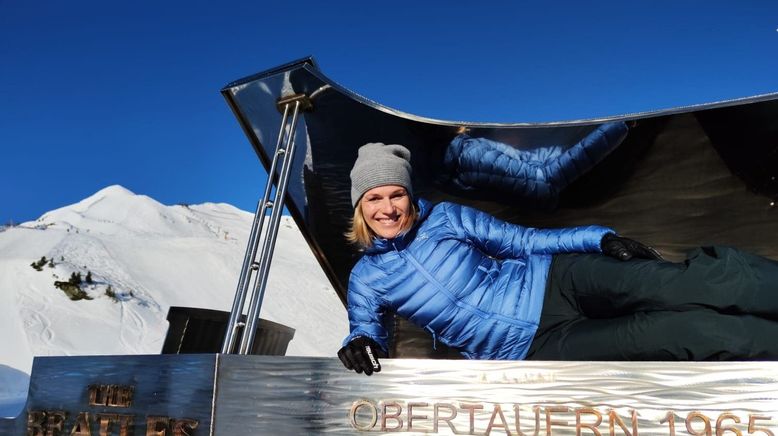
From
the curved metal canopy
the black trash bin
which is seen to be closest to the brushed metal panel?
the curved metal canopy

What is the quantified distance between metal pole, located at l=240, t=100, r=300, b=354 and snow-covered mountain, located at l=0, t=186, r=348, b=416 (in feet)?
33.2

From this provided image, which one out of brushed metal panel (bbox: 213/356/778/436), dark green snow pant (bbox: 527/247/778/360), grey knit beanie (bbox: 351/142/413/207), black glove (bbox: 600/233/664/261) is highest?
grey knit beanie (bbox: 351/142/413/207)

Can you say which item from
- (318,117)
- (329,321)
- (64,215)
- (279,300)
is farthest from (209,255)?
(318,117)

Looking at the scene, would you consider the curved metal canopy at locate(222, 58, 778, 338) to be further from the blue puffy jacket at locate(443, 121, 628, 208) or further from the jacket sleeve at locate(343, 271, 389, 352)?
the jacket sleeve at locate(343, 271, 389, 352)

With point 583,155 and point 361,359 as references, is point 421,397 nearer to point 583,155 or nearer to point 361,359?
point 361,359

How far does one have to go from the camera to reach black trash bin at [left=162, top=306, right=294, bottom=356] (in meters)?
4.64

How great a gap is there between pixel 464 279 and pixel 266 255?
942 mm

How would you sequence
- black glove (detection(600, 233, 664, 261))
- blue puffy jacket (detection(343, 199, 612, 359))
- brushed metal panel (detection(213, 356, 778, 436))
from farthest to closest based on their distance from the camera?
1. blue puffy jacket (detection(343, 199, 612, 359))
2. black glove (detection(600, 233, 664, 261))
3. brushed metal panel (detection(213, 356, 778, 436))

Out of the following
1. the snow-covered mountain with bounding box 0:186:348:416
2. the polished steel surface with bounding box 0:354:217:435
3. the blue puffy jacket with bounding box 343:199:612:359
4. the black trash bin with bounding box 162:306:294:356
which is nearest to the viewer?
the polished steel surface with bounding box 0:354:217:435

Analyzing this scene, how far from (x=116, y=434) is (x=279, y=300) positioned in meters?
24.9

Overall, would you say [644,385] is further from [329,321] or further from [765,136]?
[329,321]

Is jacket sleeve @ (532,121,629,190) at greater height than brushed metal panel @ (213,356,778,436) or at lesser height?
greater

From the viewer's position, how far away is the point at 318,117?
3.40 m

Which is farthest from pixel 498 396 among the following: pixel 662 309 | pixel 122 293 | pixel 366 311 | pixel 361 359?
pixel 122 293
